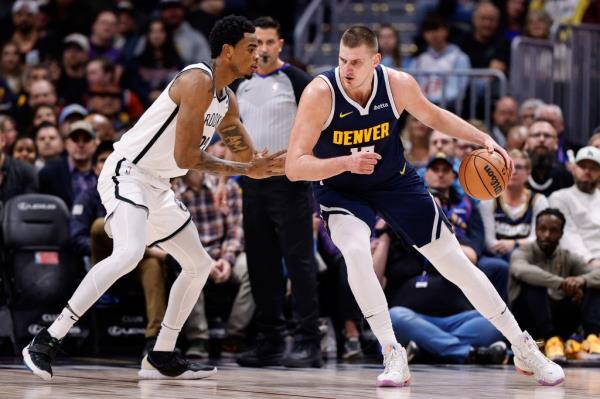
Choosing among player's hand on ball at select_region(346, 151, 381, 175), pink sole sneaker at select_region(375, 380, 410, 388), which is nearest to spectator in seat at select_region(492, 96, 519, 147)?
pink sole sneaker at select_region(375, 380, 410, 388)

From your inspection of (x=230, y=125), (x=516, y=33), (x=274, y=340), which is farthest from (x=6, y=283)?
(x=516, y=33)

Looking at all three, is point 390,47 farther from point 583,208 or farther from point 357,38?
point 357,38

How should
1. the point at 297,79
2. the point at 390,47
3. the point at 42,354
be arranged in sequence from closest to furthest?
the point at 42,354, the point at 297,79, the point at 390,47

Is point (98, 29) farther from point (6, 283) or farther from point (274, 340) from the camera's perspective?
point (274, 340)

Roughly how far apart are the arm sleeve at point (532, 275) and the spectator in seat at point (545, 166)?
47.6 inches

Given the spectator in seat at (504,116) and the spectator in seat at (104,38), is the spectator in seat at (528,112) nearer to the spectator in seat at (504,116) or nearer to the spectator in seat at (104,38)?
the spectator in seat at (504,116)

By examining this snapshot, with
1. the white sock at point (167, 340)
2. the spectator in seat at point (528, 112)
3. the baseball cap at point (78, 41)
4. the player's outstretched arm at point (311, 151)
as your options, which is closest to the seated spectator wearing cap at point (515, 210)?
the spectator in seat at point (528, 112)

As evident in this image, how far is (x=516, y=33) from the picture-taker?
13.4 meters

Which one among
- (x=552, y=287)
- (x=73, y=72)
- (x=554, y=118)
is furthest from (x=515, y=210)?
(x=73, y=72)

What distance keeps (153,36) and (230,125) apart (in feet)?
20.5

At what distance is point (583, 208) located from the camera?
9.48 meters

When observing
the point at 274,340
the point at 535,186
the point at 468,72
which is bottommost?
the point at 274,340

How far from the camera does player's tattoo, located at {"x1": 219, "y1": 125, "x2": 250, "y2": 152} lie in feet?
22.9

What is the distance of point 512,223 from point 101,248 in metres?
3.30
